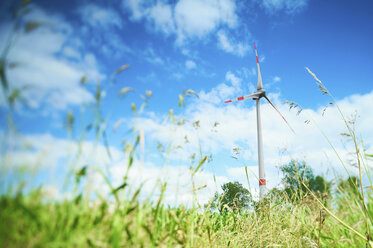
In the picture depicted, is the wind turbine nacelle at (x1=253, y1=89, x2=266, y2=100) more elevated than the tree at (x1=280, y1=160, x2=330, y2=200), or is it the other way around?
the wind turbine nacelle at (x1=253, y1=89, x2=266, y2=100)

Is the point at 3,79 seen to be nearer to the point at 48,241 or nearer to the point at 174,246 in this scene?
the point at 48,241

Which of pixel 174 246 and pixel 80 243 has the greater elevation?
pixel 80 243

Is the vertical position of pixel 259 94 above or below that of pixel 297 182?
above

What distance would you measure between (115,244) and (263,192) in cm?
415

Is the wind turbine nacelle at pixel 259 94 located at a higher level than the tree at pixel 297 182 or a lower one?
higher

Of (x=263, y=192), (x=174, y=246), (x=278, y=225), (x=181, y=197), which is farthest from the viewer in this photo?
(x=263, y=192)

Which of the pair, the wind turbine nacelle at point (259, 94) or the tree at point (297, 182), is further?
the wind turbine nacelle at point (259, 94)

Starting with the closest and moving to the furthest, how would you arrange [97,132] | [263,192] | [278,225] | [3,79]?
[3,79], [97,132], [278,225], [263,192]

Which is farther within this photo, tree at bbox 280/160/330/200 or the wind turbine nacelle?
the wind turbine nacelle

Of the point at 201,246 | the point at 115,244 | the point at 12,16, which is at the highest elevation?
the point at 12,16

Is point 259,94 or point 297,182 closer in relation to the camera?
point 297,182

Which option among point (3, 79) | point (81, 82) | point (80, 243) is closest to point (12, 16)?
point (3, 79)

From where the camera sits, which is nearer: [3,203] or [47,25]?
[3,203]

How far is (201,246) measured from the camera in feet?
8.34
